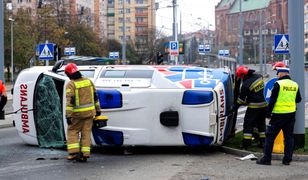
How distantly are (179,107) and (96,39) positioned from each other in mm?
70630

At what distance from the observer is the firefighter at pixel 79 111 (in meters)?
9.38

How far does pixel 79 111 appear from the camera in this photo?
941 centimetres

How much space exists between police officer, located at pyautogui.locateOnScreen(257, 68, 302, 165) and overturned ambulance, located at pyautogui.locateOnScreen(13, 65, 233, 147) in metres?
1.25

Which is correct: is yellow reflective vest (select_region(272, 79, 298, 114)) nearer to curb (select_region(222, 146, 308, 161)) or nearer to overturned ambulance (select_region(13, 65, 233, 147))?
curb (select_region(222, 146, 308, 161))

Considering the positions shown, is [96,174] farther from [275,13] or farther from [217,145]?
[275,13]

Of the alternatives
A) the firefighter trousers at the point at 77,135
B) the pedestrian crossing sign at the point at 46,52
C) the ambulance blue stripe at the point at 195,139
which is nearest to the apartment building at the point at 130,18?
the pedestrian crossing sign at the point at 46,52

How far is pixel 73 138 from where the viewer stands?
9477 millimetres

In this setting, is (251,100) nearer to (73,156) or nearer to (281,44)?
(73,156)

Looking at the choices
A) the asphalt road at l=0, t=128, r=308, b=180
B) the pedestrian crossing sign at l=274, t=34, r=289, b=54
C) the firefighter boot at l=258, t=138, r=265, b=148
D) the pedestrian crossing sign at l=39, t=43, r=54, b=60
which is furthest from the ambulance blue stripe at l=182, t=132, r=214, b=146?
the pedestrian crossing sign at l=39, t=43, r=54, b=60

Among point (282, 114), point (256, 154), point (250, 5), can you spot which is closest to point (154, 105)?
point (256, 154)

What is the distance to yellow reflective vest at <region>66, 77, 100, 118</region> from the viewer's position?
30.7 feet

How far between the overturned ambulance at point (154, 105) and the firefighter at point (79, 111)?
0.73 meters

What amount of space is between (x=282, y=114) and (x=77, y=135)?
3689 millimetres

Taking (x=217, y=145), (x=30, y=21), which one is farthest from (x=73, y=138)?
(x=30, y=21)
